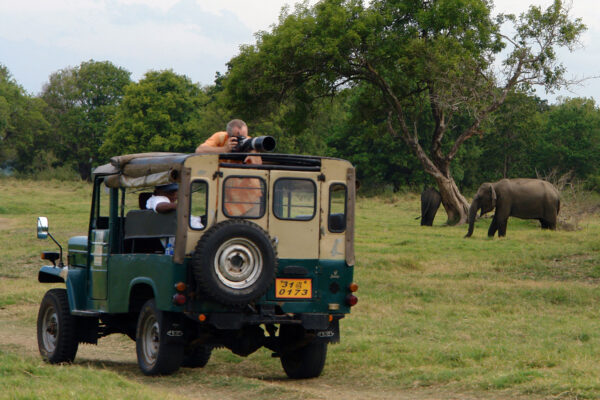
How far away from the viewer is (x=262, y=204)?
30.2ft

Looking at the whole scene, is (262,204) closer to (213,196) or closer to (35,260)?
(213,196)

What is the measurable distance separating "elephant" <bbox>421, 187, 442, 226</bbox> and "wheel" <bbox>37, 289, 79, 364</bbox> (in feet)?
85.3

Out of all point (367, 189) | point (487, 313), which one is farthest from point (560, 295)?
point (367, 189)

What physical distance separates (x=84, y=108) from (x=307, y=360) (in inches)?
3400

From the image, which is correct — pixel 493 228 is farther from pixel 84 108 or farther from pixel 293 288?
pixel 84 108

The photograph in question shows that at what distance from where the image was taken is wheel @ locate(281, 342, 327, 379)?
389 inches

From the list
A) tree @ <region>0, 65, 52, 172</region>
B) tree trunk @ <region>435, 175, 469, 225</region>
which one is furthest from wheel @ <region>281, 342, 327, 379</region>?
tree @ <region>0, 65, 52, 172</region>

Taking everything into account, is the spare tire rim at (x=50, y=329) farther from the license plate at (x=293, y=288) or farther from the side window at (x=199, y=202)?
the license plate at (x=293, y=288)

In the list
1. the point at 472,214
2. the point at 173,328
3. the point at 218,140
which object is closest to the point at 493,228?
the point at 472,214

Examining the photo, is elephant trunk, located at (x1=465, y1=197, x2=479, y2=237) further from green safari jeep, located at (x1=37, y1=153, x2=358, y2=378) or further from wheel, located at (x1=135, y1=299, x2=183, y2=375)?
wheel, located at (x1=135, y1=299, x2=183, y2=375)

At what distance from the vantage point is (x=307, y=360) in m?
9.91

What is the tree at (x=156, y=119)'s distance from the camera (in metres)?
74.5

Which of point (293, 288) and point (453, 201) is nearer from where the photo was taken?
point (293, 288)

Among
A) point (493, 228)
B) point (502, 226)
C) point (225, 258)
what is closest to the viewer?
point (225, 258)
